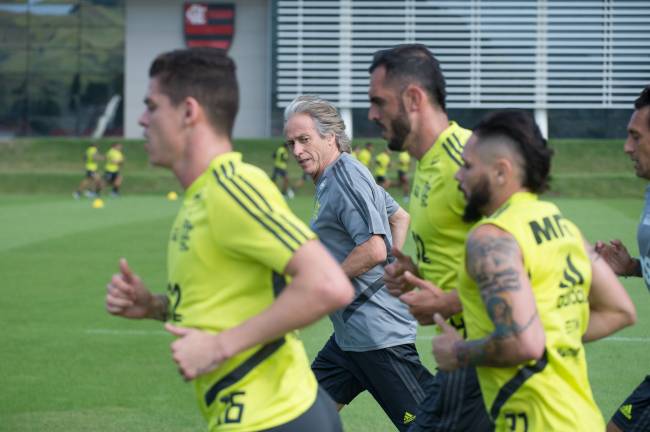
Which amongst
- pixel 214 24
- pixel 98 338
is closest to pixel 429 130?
pixel 98 338

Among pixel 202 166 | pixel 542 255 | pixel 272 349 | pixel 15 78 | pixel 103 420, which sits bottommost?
pixel 103 420

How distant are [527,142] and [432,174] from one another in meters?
0.99

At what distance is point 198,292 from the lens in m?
3.49

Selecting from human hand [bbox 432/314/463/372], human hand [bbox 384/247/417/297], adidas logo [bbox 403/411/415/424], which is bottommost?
adidas logo [bbox 403/411/415/424]

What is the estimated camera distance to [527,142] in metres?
3.72

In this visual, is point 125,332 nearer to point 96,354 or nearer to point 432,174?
point 96,354

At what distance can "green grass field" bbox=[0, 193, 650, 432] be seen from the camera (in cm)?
798

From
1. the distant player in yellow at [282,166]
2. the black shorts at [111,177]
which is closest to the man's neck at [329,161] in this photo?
the distant player in yellow at [282,166]

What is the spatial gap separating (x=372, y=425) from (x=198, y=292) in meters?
4.53

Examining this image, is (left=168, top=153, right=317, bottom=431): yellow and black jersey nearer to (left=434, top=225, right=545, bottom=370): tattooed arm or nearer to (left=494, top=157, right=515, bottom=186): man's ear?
(left=434, top=225, right=545, bottom=370): tattooed arm

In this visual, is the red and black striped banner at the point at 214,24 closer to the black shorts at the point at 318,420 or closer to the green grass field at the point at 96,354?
the green grass field at the point at 96,354

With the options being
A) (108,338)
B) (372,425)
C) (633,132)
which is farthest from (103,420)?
(633,132)

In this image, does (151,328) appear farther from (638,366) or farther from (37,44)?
(37,44)

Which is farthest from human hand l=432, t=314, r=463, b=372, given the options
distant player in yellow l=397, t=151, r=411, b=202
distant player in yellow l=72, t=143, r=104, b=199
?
distant player in yellow l=72, t=143, r=104, b=199
